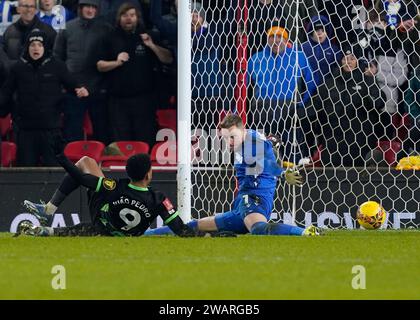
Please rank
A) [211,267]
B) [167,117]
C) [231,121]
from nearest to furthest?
[211,267] → [231,121] → [167,117]

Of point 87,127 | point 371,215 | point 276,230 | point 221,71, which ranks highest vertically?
point 221,71

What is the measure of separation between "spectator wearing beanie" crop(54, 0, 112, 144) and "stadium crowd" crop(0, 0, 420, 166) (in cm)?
1

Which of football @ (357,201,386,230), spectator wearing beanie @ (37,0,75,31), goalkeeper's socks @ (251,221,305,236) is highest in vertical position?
spectator wearing beanie @ (37,0,75,31)

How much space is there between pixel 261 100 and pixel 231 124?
216 centimetres

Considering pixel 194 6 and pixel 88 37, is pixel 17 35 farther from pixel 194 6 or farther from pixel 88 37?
pixel 194 6

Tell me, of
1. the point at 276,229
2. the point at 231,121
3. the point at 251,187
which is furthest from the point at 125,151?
the point at 276,229

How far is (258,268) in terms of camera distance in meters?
8.81

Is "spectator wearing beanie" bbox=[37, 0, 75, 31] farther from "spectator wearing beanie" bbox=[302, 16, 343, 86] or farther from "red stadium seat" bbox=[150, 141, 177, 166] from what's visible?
"spectator wearing beanie" bbox=[302, 16, 343, 86]

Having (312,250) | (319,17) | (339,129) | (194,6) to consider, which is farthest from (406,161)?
(312,250)

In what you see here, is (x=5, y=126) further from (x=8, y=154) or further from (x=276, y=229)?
(x=276, y=229)

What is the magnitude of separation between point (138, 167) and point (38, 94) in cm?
433

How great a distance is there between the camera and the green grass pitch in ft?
24.7

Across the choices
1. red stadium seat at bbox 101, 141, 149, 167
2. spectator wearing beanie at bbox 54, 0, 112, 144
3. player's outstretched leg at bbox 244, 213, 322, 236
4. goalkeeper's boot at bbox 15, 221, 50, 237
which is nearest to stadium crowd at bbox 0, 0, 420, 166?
spectator wearing beanie at bbox 54, 0, 112, 144

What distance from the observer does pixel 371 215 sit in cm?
1310
